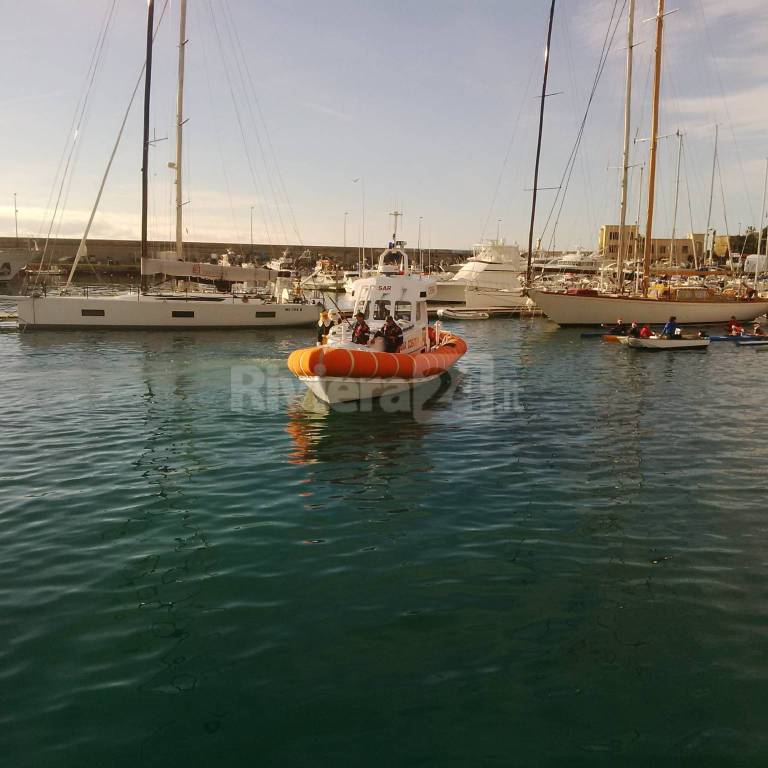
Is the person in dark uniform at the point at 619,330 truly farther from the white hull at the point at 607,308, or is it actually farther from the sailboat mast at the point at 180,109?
the sailboat mast at the point at 180,109

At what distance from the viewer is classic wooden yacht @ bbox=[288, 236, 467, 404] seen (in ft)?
51.7

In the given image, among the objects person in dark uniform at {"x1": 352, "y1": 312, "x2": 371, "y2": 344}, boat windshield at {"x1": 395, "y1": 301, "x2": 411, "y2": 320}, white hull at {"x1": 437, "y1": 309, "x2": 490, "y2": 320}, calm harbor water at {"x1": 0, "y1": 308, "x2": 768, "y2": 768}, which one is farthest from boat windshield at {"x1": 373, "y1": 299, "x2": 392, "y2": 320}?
white hull at {"x1": 437, "y1": 309, "x2": 490, "y2": 320}

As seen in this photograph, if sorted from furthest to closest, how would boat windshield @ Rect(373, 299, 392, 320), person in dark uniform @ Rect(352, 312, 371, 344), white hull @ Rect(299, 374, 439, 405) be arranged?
boat windshield @ Rect(373, 299, 392, 320) < person in dark uniform @ Rect(352, 312, 371, 344) < white hull @ Rect(299, 374, 439, 405)

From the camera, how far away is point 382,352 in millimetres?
17281

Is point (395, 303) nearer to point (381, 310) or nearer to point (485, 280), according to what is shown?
point (381, 310)

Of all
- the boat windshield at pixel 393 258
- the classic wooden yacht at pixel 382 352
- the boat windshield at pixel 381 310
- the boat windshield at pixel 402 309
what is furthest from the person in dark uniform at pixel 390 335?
the boat windshield at pixel 393 258

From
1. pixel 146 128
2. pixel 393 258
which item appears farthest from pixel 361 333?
pixel 146 128

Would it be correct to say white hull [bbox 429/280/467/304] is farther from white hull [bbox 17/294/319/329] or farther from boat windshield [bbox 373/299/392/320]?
boat windshield [bbox 373/299/392/320]

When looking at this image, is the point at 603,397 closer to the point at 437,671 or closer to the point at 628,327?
the point at 437,671

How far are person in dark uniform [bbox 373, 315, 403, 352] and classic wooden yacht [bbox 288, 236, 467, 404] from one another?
21 cm

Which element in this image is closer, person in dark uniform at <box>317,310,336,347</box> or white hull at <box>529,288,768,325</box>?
person in dark uniform at <box>317,310,336,347</box>

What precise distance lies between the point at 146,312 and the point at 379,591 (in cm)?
3154

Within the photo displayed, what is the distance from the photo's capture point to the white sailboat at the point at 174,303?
112ft

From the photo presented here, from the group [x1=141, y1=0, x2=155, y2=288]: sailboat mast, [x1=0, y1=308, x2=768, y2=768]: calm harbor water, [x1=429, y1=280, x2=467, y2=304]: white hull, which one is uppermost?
[x1=141, y1=0, x2=155, y2=288]: sailboat mast
